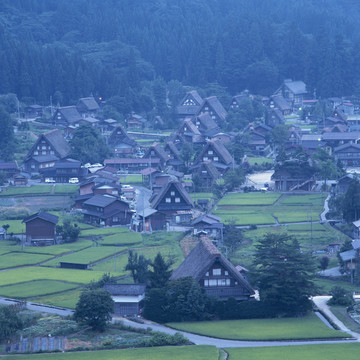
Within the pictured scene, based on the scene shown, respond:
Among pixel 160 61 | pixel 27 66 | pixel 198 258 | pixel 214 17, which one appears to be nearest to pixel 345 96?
pixel 160 61

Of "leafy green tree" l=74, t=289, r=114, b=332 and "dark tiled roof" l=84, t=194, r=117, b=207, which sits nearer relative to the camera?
"leafy green tree" l=74, t=289, r=114, b=332

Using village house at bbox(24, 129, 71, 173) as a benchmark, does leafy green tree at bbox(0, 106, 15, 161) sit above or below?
above

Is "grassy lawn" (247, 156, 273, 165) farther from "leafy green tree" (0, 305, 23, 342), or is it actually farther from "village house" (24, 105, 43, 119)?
"leafy green tree" (0, 305, 23, 342)

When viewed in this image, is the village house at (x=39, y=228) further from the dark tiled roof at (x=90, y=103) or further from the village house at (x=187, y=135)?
the dark tiled roof at (x=90, y=103)

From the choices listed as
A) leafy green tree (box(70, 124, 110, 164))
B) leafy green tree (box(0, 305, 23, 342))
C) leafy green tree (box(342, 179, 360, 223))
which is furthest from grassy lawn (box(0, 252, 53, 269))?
leafy green tree (box(70, 124, 110, 164))

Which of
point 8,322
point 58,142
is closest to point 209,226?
point 8,322

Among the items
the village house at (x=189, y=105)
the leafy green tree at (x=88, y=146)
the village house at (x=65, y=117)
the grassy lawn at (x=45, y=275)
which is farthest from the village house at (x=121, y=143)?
the grassy lawn at (x=45, y=275)

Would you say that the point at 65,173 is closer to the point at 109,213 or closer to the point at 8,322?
the point at 109,213
